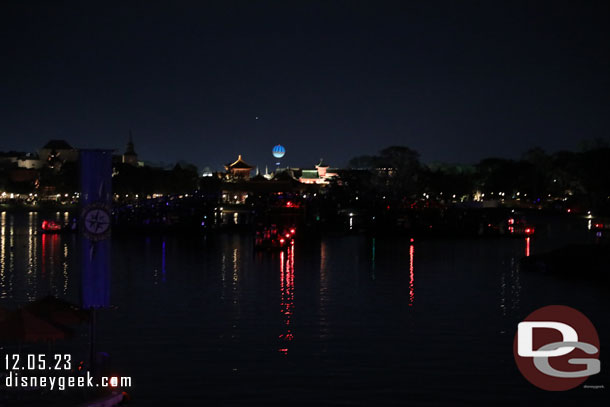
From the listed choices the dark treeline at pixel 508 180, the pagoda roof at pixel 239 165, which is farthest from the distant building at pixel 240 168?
the dark treeline at pixel 508 180

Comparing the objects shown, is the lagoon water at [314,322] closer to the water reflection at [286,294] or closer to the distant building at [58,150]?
the water reflection at [286,294]

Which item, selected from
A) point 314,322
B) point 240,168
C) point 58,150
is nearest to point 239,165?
point 240,168

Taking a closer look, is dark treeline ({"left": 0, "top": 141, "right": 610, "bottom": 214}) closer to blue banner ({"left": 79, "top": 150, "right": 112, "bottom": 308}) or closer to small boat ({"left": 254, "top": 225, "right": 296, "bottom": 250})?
small boat ({"left": 254, "top": 225, "right": 296, "bottom": 250})

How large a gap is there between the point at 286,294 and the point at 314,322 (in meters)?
7.62

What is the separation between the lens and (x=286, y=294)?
35125 millimetres

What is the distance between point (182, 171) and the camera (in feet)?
513

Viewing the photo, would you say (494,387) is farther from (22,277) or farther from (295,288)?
(22,277)

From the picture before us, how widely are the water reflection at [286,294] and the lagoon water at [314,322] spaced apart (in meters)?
0.09

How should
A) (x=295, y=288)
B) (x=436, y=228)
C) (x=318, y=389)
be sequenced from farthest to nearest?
(x=436, y=228) → (x=295, y=288) → (x=318, y=389)

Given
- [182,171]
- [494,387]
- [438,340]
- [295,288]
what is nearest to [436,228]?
[295,288]

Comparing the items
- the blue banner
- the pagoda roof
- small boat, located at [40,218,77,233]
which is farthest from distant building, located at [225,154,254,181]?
the blue banner

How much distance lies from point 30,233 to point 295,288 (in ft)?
159

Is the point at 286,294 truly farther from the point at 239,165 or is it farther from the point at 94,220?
the point at 239,165

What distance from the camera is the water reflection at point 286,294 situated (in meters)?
24.5
